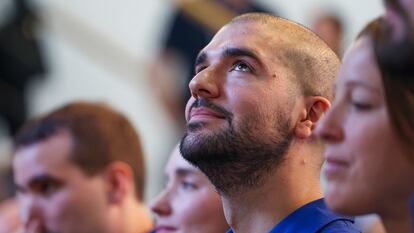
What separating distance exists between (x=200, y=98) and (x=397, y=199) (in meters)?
0.61

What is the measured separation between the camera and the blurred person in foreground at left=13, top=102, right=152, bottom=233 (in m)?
2.81

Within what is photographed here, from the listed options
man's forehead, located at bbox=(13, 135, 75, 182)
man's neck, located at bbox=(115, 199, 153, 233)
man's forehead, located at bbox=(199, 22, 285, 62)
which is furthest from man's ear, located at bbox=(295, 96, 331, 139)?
man's forehead, located at bbox=(13, 135, 75, 182)

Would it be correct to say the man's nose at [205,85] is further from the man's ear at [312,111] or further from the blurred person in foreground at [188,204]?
the blurred person in foreground at [188,204]

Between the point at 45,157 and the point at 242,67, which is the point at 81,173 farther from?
the point at 242,67

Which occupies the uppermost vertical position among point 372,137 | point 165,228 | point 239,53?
point 372,137

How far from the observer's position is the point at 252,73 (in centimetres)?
195

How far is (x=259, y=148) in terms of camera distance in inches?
75.2

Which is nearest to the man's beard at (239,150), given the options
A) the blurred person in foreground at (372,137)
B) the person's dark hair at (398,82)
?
the blurred person in foreground at (372,137)

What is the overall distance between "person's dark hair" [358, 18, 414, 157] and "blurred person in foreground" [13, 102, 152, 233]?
5.20ft

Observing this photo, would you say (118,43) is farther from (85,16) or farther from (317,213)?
(317,213)

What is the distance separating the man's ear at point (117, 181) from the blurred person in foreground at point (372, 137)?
1.47 meters

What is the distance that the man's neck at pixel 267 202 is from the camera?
6.40ft

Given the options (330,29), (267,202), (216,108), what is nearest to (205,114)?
(216,108)

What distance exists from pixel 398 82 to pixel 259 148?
0.56m
